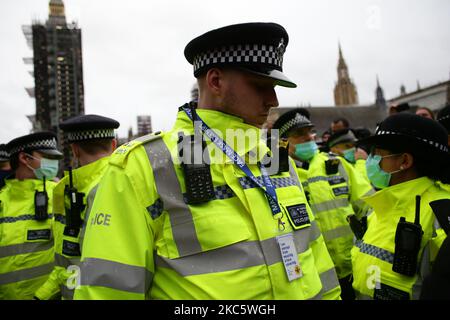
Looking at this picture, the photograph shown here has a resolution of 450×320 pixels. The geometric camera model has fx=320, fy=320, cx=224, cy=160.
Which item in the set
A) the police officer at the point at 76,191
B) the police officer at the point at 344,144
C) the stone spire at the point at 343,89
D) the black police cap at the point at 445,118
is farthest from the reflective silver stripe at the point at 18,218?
the stone spire at the point at 343,89

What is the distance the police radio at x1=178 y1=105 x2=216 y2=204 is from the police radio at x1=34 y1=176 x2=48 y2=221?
3434mm

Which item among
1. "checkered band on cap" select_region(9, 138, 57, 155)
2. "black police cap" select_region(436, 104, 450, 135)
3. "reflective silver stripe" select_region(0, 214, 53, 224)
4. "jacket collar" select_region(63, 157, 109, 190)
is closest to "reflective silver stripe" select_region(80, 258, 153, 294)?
"jacket collar" select_region(63, 157, 109, 190)

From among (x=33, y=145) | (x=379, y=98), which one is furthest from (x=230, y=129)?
(x=379, y=98)

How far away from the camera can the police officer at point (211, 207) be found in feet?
4.77

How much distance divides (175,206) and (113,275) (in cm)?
40

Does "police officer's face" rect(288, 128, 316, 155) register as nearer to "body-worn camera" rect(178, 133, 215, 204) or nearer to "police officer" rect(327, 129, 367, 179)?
"police officer" rect(327, 129, 367, 179)

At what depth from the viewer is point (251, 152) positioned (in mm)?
1803

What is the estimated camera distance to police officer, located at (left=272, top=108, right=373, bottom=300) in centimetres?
398

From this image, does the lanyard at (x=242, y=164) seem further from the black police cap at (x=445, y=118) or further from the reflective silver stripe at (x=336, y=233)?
the black police cap at (x=445, y=118)

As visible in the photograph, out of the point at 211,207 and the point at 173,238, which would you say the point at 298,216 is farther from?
the point at 173,238

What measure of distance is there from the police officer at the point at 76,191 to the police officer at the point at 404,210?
2.28 meters

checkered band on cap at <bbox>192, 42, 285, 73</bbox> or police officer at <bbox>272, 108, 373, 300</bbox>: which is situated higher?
checkered band on cap at <bbox>192, 42, 285, 73</bbox>

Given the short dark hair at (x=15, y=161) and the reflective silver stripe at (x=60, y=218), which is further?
the short dark hair at (x=15, y=161)
